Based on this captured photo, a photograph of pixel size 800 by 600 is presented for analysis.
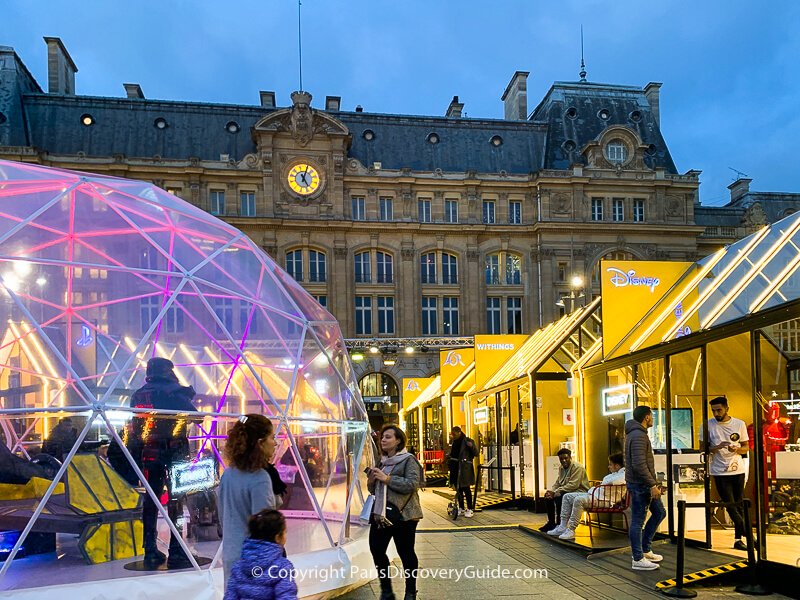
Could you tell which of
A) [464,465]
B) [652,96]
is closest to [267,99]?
[652,96]

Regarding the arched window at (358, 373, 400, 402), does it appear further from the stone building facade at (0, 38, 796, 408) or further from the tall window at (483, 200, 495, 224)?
the tall window at (483, 200, 495, 224)

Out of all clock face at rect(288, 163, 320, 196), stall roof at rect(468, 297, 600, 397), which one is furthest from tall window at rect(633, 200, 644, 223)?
stall roof at rect(468, 297, 600, 397)

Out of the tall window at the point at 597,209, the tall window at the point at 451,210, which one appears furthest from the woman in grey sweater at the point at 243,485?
the tall window at the point at 597,209

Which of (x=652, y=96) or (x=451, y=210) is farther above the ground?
(x=652, y=96)

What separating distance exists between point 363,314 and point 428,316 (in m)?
4.00

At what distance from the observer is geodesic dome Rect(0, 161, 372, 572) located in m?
7.36

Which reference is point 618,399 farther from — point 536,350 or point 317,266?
point 317,266

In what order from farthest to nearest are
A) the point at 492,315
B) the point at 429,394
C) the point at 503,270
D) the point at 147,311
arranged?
the point at 503,270 → the point at 492,315 → the point at 429,394 → the point at 147,311

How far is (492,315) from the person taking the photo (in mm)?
50531

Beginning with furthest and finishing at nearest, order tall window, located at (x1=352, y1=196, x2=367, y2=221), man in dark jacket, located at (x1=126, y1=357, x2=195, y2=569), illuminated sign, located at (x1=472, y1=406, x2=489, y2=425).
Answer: tall window, located at (x1=352, y1=196, x2=367, y2=221) → illuminated sign, located at (x1=472, y1=406, x2=489, y2=425) → man in dark jacket, located at (x1=126, y1=357, x2=195, y2=569)

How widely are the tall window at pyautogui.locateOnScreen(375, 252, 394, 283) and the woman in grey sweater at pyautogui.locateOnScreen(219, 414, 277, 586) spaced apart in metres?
44.0

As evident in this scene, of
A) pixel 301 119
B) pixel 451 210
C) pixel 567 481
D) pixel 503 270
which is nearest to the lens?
pixel 567 481

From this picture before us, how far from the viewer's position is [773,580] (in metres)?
7.89

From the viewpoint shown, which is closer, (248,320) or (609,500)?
(248,320)
